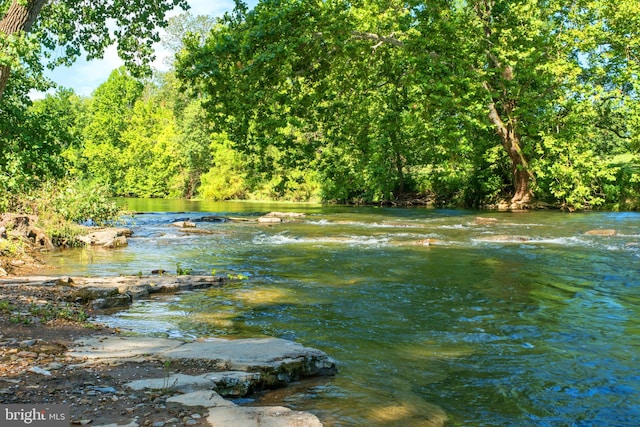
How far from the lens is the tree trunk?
1098 inches

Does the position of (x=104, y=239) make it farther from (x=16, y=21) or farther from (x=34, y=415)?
(x=34, y=415)

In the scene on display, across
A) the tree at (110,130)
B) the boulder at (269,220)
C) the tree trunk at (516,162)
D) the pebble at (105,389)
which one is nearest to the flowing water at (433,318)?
the pebble at (105,389)

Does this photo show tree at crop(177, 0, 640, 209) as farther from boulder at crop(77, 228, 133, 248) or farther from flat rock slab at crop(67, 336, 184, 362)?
flat rock slab at crop(67, 336, 184, 362)

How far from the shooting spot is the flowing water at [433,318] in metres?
4.43

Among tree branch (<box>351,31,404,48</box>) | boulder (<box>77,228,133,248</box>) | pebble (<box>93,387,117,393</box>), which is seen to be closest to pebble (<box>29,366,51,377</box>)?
pebble (<box>93,387,117,393</box>)

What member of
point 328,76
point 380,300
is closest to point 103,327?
point 380,300

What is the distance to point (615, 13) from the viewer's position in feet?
80.5

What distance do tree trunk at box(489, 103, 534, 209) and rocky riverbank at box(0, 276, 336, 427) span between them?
984 inches

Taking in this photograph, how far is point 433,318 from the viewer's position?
726 cm

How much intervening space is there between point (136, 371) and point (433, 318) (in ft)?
14.1

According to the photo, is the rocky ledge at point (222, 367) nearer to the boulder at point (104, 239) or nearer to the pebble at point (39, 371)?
the pebble at point (39, 371)

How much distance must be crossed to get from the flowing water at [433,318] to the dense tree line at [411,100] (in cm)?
438

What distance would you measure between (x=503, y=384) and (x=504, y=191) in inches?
1195

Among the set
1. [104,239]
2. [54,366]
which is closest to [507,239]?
[104,239]
